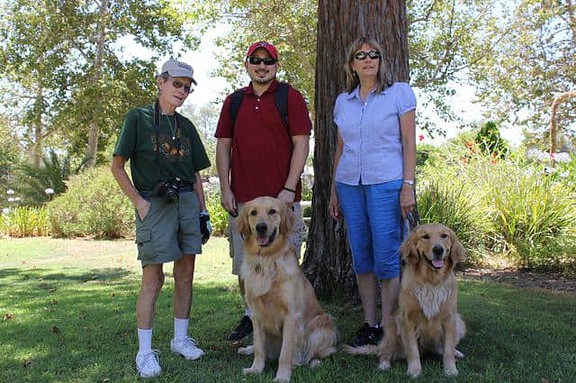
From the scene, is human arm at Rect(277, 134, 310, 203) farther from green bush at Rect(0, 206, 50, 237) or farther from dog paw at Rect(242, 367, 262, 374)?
green bush at Rect(0, 206, 50, 237)

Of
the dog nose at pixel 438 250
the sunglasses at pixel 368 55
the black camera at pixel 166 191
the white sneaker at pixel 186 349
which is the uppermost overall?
the sunglasses at pixel 368 55

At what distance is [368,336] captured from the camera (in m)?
4.20

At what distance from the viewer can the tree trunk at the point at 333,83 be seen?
499 cm

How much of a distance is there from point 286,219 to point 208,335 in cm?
161

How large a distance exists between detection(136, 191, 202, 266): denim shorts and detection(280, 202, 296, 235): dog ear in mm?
646

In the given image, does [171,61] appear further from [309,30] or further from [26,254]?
[309,30]

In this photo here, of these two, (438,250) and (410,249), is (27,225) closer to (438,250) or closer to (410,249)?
(410,249)

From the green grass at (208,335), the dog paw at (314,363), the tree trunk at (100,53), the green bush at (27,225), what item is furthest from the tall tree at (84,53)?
the dog paw at (314,363)

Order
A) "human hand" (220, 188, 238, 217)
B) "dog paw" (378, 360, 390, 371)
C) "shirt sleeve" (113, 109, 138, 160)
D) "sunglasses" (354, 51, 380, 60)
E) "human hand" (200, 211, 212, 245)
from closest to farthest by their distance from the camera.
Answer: "shirt sleeve" (113, 109, 138, 160), "dog paw" (378, 360, 390, 371), "sunglasses" (354, 51, 380, 60), "human hand" (200, 211, 212, 245), "human hand" (220, 188, 238, 217)

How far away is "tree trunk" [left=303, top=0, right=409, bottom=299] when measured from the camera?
4992 millimetres

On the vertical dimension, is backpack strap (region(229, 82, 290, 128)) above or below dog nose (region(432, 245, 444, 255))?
above

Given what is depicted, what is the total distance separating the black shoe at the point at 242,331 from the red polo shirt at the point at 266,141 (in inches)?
46.7

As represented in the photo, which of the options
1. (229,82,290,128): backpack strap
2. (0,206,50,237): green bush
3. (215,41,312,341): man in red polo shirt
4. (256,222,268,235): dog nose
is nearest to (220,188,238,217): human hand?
(215,41,312,341): man in red polo shirt

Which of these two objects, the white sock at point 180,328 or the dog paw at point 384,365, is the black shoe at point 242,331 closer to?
the white sock at point 180,328
